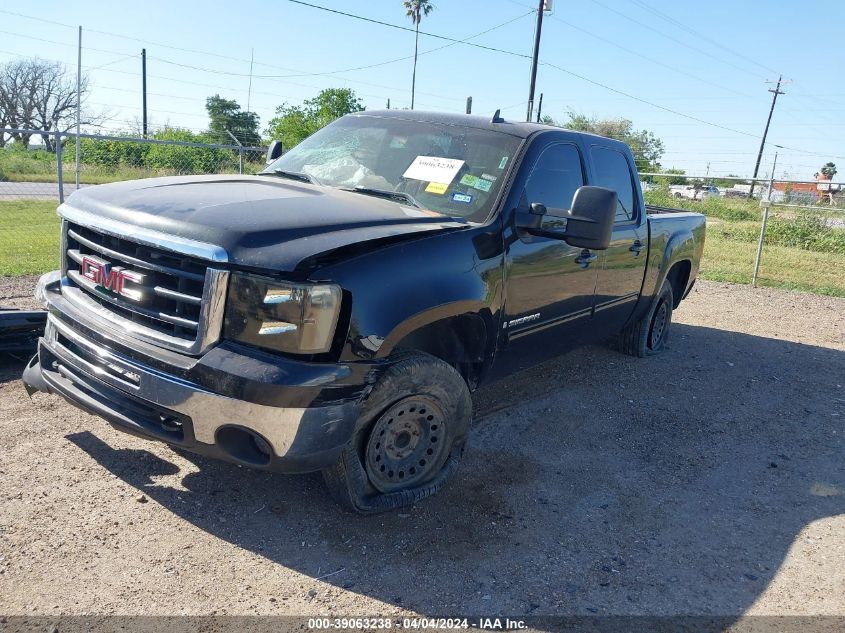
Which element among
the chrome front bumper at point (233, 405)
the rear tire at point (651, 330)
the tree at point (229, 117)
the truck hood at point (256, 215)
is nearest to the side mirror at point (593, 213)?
the truck hood at point (256, 215)

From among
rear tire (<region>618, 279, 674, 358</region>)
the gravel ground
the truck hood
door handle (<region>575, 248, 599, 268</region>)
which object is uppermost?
the truck hood

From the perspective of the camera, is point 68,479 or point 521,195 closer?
point 68,479

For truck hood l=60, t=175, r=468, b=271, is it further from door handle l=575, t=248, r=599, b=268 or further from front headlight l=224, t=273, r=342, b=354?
door handle l=575, t=248, r=599, b=268

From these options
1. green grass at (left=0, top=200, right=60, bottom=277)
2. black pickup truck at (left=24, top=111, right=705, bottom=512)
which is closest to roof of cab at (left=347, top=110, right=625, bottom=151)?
black pickup truck at (left=24, top=111, right=705, bottom=512)

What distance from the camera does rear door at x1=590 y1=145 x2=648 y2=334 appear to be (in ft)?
16.5

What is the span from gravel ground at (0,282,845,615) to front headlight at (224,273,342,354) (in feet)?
3.28

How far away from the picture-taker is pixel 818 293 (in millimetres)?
11375

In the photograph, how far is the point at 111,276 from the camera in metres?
3.15

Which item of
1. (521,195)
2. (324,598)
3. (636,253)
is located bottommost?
(324,598)

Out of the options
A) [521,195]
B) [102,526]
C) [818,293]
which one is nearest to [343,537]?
[102,526]

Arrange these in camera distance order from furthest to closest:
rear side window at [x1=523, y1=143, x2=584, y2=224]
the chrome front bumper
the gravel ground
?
rear side window at [x1=523, y1=143, x2=584, y2=224], the gravel ground, the chrome front bumper

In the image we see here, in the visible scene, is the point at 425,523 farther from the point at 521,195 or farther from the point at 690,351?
the point at 690,351

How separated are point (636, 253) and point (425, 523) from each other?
120 inches

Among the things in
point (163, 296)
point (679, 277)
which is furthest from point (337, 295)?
point (679, 277)
